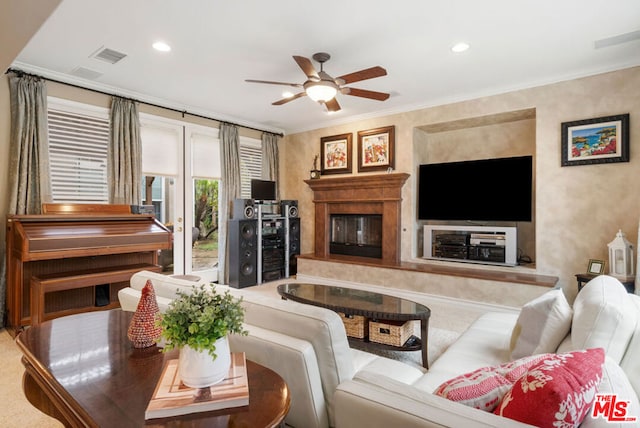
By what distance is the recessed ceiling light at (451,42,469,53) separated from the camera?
10.1ft

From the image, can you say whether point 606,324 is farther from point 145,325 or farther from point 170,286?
point 170,286

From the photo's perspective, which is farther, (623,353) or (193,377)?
(623,353)

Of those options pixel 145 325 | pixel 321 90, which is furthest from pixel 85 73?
pixel 145 325

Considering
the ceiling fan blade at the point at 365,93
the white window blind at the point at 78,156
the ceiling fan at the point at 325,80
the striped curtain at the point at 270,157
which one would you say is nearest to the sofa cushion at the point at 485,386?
the ceiling fan at the point at 325,80

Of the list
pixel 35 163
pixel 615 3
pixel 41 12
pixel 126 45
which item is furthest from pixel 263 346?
pixel 35 163

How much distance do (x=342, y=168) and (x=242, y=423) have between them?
16.6 ft

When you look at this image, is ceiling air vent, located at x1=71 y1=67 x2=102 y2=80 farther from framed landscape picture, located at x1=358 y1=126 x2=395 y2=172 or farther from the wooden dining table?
framed landscape picture, located at x1=358 y1=126 x2=395 y2=172

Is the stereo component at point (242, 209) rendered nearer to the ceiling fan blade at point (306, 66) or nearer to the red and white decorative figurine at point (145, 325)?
the ceiling fan blade at point (306, 66)

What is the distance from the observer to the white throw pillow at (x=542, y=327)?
154 centimetres

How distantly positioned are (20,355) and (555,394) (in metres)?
3.62

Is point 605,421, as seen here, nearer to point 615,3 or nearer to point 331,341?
point 331,341

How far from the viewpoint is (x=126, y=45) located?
3.08 meters

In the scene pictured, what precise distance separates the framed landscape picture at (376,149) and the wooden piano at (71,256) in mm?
3145

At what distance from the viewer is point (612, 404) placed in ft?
2.90
